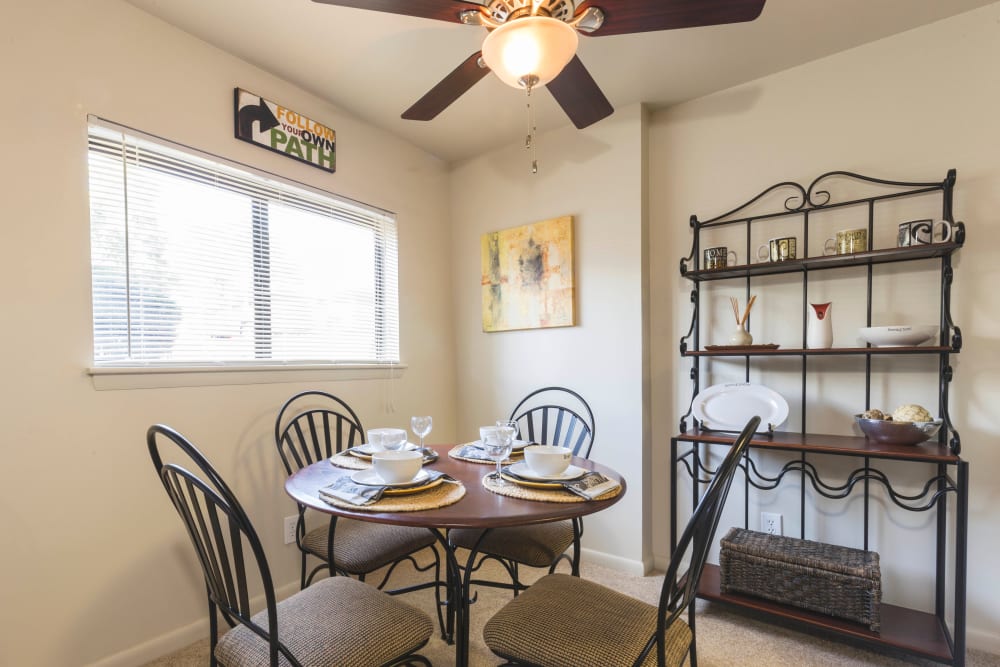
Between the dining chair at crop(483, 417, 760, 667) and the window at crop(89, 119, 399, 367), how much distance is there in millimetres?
1616

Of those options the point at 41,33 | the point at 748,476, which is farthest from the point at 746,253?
the point at 41,33

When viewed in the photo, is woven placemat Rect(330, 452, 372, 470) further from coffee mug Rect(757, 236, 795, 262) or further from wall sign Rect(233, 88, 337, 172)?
coffee mug Rect(757, 236, 795, 262)

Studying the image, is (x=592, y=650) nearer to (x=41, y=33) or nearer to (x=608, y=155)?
(x=608, y=155)

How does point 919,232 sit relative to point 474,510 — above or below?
above

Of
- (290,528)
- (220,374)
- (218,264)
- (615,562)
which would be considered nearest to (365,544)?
(290,528)

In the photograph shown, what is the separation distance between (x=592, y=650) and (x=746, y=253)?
197cm

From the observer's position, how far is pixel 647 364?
2.58 meters

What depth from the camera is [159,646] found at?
69.9 inches

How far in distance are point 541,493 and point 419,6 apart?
1411mm

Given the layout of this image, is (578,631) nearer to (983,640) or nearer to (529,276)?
(983,640)

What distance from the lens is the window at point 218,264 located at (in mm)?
1752


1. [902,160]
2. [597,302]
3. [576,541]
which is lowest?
[576,541]

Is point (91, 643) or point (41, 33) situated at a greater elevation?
point (41, 33)

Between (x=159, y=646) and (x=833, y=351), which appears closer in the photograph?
(x=159, y=646)
